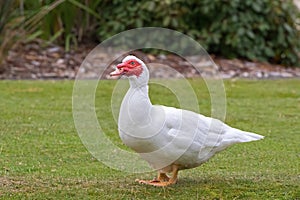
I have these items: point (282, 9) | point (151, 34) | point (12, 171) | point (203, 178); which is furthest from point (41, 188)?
point (282, 9)

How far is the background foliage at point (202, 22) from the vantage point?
39.0 feet

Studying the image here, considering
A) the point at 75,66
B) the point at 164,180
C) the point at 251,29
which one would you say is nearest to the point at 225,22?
the point at 251,29

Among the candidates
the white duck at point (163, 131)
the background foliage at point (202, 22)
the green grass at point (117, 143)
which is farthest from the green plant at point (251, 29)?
the white duck at point (163, 131)

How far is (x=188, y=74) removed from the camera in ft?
36.4

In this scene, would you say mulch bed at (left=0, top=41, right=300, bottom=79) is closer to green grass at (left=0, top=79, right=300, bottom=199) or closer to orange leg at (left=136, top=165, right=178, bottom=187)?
green grass at (left=0, top=79, right=300, bottom=199)

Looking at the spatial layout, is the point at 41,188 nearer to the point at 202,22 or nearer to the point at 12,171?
the point at 12,171

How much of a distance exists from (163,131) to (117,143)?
2185 mm

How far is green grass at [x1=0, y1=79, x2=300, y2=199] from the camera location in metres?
4.93

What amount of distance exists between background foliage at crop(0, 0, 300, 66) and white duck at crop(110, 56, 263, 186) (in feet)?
22.7

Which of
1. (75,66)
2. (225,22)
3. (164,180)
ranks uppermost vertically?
(164,180)

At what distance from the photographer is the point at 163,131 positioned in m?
4.65

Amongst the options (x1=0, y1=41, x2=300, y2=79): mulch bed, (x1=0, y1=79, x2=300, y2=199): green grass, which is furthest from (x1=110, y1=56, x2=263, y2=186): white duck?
(x1=0, y1=41, x2=300, y2=79): mulch bed

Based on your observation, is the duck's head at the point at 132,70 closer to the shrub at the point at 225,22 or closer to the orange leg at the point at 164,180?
the orange leg at the point at 164,180

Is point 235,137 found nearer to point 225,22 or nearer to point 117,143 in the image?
point 117,143
